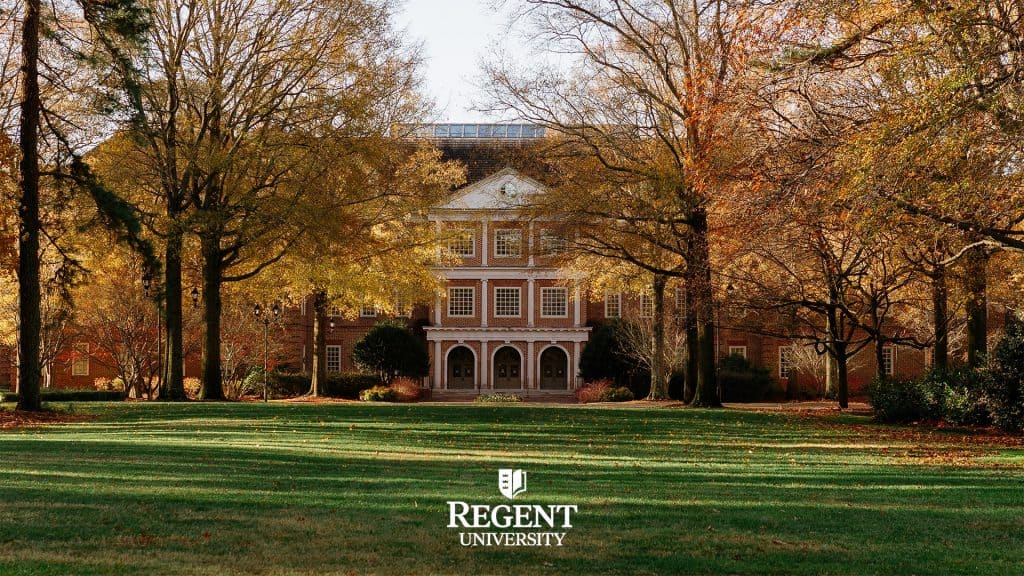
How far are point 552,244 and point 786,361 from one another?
82.4ft

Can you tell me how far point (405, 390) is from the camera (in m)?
40.2

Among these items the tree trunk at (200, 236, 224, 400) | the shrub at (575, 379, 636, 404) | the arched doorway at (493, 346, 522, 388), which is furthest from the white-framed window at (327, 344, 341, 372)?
the tree trunk at (200, 236, 224, 400)

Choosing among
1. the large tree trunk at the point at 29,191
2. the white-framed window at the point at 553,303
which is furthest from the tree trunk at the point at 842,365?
the white-framed window at the point at 553,303

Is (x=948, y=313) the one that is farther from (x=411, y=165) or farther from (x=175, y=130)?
(x=175, y=130)

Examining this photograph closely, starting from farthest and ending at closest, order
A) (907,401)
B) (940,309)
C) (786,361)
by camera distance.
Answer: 1. (786,361)
2. (940,309)
3. (907,401)

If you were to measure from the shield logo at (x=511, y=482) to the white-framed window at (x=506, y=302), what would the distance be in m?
40.9

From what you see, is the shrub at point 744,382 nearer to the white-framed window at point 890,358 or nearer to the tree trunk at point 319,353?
the white-framed window at point 890,358

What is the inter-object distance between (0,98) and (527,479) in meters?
18.0

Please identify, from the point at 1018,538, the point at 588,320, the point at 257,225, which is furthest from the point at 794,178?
the point at 588,320

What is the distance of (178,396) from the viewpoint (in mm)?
25859

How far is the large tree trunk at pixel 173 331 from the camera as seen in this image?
2602cm

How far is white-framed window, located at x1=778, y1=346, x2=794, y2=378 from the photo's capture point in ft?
145

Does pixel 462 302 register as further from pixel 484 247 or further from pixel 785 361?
pixel 785 361

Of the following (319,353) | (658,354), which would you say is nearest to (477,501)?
(658,354)
